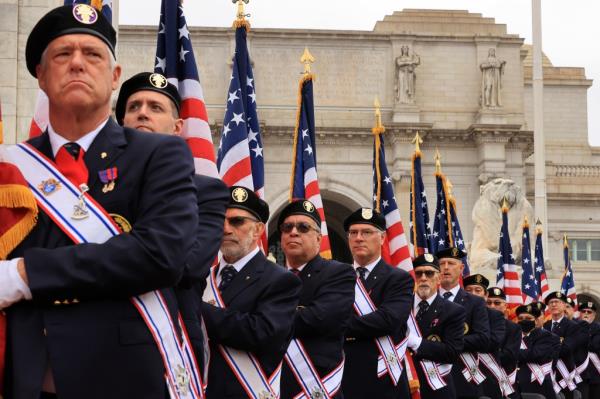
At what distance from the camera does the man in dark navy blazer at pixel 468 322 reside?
11.8m

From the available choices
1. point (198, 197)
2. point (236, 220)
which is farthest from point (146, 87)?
point (236, 220)

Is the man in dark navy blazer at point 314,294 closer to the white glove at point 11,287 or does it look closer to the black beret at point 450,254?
the white glove at point 11,287

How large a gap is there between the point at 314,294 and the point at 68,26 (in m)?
3.96

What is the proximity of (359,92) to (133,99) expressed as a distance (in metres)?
41.7

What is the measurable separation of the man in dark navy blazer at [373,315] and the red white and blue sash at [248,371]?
268 cm

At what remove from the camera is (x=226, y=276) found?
5.80 meters

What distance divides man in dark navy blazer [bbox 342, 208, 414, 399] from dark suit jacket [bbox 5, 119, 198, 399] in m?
5.01

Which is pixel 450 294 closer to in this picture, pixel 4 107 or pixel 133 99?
pixel 4 107

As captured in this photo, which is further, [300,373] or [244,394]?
[300,373]

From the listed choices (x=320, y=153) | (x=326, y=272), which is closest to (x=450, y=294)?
(x=326, y=272)

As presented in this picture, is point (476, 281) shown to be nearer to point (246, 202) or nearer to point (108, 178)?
point (246, 202)

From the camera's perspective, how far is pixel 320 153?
45688 mm

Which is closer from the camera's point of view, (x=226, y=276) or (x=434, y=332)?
(x=226, y=276)

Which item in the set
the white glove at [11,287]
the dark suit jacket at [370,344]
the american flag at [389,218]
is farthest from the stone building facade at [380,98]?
the white glove at [11,287]
